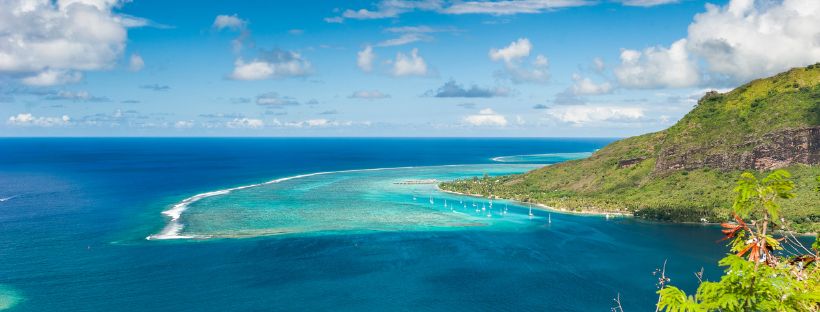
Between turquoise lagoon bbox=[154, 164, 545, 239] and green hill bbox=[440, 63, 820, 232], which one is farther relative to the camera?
green hill bbox=[440, 63, 820, 232]

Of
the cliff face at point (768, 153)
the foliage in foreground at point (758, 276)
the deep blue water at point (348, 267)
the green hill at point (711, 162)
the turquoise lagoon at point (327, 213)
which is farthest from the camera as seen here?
the cliff face at point (768, 153)

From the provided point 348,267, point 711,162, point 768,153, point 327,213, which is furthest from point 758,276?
point 711,162

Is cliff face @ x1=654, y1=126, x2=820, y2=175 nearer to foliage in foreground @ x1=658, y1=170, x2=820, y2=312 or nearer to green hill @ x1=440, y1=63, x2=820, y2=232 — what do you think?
green hill @ x1=440, y1=63, x2=820, y2=232

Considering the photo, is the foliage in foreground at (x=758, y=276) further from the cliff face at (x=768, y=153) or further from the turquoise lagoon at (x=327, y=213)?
the cliff face at (x=768, y=153)

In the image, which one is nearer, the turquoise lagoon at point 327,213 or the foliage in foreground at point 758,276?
the foliage in foreground at point 758,276

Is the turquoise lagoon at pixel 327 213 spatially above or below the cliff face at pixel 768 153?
below

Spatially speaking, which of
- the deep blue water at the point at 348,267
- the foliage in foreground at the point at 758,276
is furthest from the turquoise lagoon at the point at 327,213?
the foliage in foreground at the point at 758,276

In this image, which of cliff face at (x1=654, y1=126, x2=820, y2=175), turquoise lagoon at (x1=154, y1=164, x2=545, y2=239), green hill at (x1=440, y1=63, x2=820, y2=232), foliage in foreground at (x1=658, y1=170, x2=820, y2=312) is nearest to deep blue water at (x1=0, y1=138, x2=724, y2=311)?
turquoise lagoon at (x1=154, y1=164, x2=545, y2=239)

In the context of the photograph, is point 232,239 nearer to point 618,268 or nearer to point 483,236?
point 483,236
